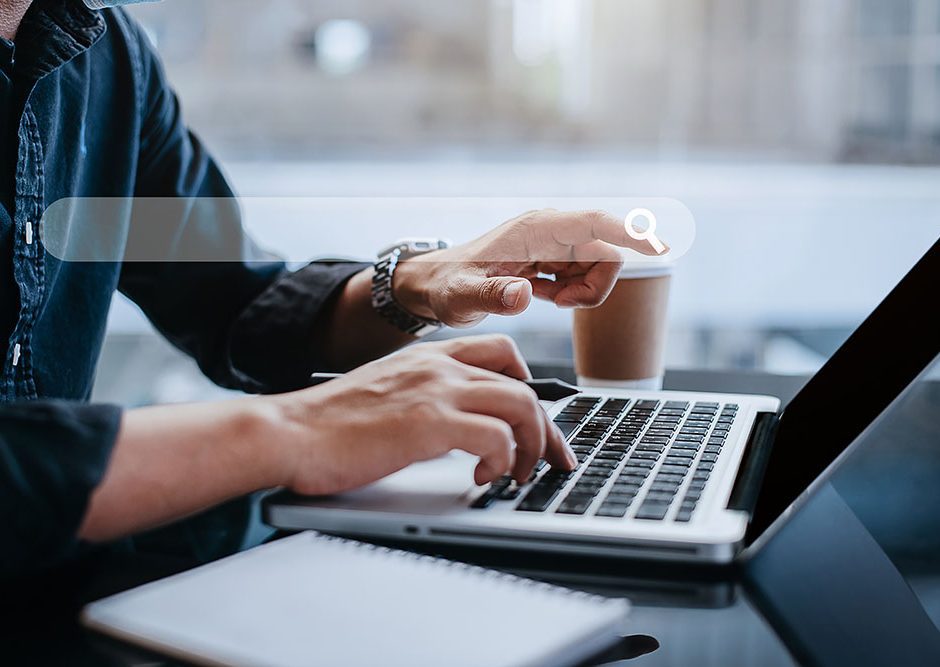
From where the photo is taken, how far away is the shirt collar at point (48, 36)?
0.73 meters

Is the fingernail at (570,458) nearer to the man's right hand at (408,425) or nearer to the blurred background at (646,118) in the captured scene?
the man's right hand at (408,425)

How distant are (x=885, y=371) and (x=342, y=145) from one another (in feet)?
13.3

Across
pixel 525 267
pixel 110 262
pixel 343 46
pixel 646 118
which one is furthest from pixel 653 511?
pixel 343 46

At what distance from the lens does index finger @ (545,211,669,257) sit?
0.71m

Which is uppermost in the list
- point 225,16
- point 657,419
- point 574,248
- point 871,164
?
point 225,16

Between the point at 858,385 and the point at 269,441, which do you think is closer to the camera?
the point at 269,441

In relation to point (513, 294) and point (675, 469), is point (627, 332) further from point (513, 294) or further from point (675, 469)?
point (675, 469)

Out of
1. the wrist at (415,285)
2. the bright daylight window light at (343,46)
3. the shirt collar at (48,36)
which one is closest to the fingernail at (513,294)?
the wrist at (415,285)

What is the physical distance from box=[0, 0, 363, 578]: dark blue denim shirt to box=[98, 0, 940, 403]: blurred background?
83.1 inches

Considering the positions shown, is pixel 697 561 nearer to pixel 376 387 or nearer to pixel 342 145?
pixel 376 387

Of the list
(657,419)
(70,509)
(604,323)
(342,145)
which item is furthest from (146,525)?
(342,145)

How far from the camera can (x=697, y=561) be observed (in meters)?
0.46

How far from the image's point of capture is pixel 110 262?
2.90 ft

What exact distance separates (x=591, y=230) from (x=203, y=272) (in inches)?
16.2
